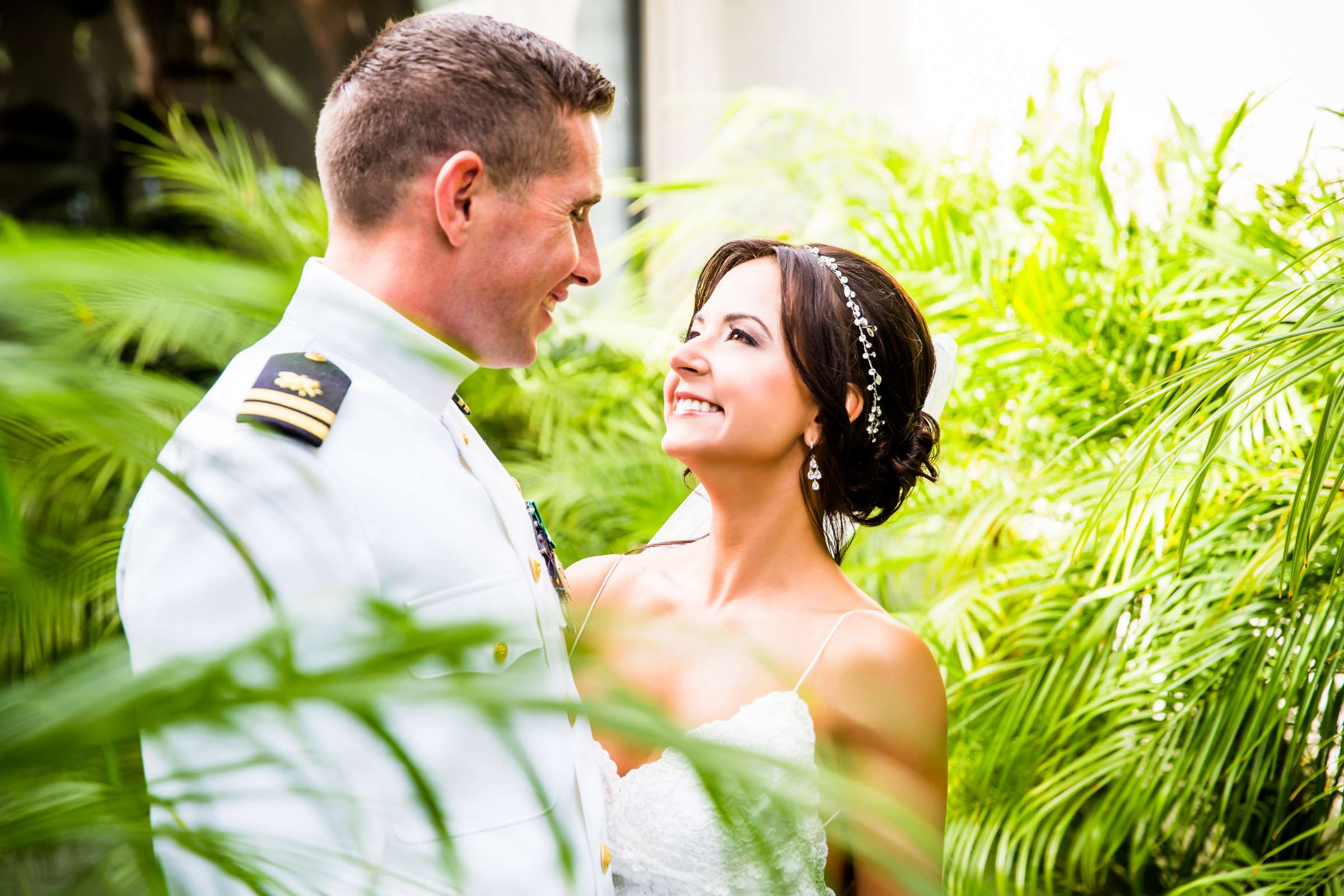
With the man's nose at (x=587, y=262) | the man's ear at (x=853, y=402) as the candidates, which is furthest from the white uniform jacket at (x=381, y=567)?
the man's ear at (x=853, y=402)

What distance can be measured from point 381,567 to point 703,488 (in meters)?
0.89

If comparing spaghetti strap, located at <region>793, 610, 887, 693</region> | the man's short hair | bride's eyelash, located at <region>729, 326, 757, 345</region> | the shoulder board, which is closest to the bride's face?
bride's eyelash, located at <region>729, 326, 757, 345</region>

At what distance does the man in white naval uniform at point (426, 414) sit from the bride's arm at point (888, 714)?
36cm

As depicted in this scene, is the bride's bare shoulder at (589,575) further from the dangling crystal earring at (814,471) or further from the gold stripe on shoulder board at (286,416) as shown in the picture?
the gold stripe on shoulder board at (286,416)

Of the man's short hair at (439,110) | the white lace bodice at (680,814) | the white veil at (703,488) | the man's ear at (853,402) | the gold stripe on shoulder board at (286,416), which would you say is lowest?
the white lace bodice at (680,814)

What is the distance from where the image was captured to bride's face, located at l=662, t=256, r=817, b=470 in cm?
151

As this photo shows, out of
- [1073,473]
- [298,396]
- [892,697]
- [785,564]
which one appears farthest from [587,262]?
[1073,473]

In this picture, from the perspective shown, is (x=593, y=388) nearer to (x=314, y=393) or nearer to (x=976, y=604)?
(x=976, y=604)

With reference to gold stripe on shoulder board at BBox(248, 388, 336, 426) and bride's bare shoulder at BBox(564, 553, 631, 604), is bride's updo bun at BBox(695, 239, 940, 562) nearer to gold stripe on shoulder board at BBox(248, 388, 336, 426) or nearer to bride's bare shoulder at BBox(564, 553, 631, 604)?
bride's bare shoulder at BBox(564, 553, 631, 604)

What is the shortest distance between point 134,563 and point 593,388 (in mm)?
2268

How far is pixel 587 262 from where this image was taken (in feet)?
4.44

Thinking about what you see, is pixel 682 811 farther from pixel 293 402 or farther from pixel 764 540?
pixel 293 402

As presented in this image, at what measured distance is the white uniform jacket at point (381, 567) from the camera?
73 centimetres

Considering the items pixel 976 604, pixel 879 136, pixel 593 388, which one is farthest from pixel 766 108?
pixel 976 604
